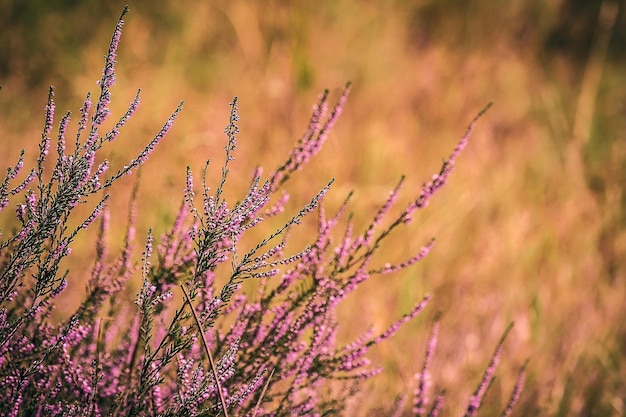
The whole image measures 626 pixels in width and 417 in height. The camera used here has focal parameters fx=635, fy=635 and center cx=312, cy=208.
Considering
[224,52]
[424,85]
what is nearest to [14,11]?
[224,52]

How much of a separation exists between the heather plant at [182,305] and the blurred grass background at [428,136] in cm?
88

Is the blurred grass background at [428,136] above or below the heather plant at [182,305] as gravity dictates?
above

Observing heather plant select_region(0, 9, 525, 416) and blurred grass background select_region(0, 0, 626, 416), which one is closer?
heather plant select_region(0, 9, 525, 416)

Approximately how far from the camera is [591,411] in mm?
2643

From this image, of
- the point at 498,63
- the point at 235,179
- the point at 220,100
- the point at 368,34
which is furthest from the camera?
the point at 498,63

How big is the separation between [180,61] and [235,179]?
92 cm

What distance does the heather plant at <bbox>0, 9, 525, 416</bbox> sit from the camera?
112cm

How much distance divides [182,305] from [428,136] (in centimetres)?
283

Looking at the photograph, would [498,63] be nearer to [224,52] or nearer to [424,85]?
[424,85]

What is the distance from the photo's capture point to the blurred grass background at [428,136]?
2.89m

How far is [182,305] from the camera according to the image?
1367mm

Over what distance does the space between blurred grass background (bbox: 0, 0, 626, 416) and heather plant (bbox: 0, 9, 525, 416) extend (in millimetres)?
876

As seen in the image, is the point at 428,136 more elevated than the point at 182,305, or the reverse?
the point at 428,136

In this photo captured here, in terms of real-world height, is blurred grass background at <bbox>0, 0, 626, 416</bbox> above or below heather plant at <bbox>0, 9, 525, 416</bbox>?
above
